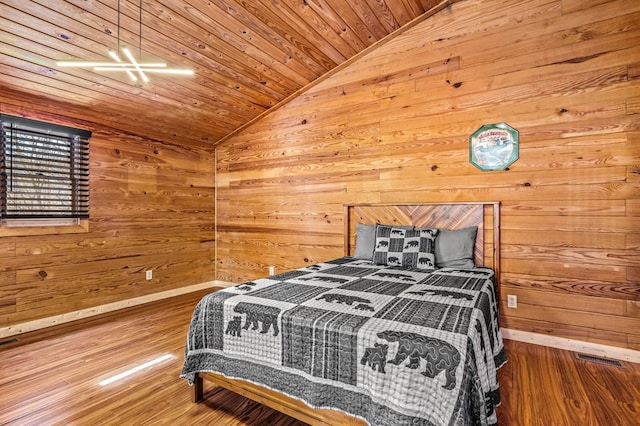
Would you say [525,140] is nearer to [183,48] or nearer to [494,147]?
[494,147]

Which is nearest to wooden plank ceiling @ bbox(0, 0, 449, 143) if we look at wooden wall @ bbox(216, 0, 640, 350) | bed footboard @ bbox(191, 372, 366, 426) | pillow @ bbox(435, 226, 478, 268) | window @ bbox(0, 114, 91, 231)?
window @ bbox(0, 114, 91, 231)

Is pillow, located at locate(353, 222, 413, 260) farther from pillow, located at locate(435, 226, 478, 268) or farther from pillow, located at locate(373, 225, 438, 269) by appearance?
pillow, located at locate(435, 226, 478, 268)

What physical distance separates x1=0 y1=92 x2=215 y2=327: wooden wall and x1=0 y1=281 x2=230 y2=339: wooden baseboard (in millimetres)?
40

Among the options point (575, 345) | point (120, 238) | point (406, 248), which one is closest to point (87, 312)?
point (120, 238)

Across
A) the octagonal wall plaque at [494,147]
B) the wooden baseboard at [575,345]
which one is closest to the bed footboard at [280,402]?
the wooden baseboard at [575,345]

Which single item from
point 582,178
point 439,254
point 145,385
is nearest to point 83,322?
point 145,385

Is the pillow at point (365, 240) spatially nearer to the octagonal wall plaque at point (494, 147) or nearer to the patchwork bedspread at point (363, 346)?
the octagonal wall plaque at point (494, 147)

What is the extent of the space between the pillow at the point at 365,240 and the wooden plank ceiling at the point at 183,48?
1.84 metres

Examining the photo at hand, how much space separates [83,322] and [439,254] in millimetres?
3392

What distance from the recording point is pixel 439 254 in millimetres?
2859

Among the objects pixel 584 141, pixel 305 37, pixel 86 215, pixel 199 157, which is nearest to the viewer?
pixel 584 141

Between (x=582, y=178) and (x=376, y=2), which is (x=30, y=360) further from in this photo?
(x=582, y=178)

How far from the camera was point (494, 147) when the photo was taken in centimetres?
288

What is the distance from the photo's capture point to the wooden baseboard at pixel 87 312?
2.91 m
